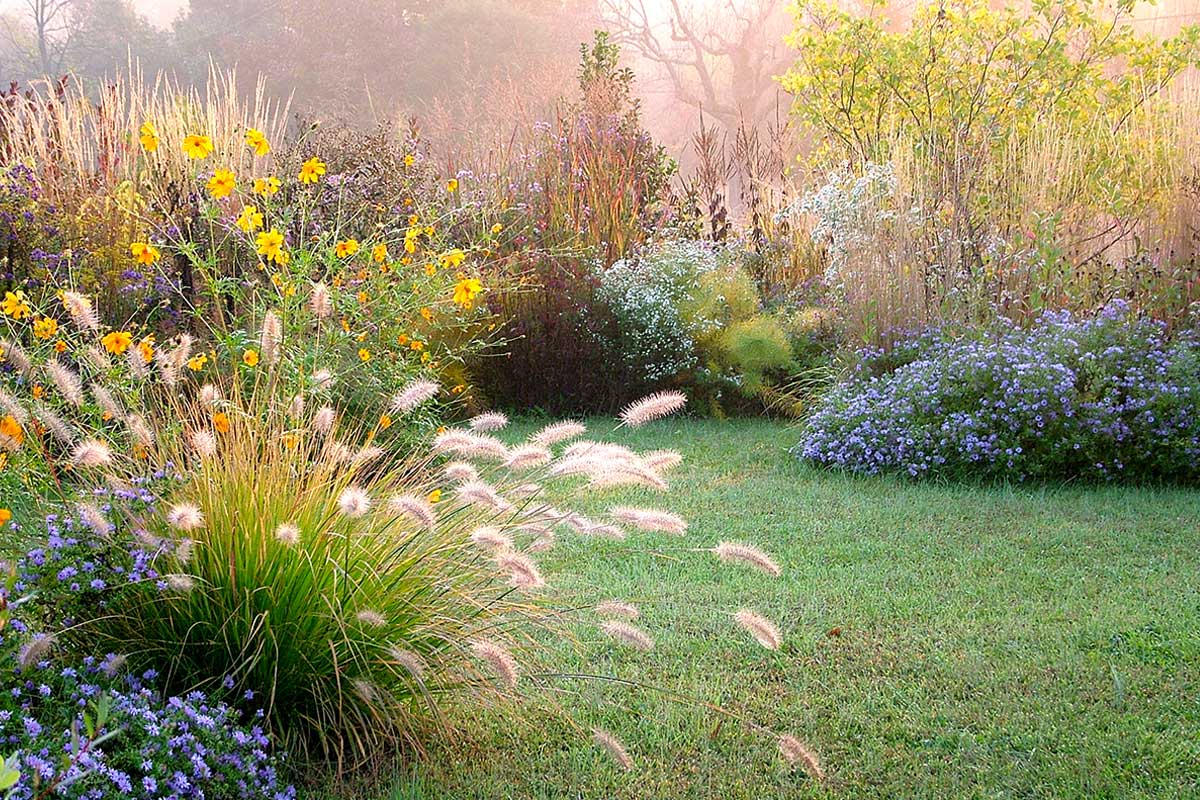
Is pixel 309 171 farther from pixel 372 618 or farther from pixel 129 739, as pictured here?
pixel 129 739

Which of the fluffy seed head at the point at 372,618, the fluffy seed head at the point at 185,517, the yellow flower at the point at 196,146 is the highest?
the yellow flower at the point at 196,146

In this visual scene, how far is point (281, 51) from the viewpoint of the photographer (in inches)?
1038

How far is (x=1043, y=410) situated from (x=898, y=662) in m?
2.59

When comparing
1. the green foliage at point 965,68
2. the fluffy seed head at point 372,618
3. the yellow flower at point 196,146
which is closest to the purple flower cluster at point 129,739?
the fluffy seed head at point 372,618

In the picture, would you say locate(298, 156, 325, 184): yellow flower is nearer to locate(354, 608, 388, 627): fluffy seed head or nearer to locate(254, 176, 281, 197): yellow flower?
locate(254, 176, 281, 197): yellow flower

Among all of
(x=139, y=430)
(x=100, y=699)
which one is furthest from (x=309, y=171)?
(x=100, y=699)

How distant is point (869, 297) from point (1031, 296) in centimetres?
93

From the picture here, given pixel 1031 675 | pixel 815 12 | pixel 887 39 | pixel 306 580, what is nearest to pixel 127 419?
pixel 306 580

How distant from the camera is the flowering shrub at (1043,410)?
4840mm

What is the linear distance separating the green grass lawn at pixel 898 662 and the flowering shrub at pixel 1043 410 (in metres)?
0.34

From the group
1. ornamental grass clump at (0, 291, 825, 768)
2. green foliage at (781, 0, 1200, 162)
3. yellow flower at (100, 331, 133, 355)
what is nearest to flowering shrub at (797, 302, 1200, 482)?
green foliage at (781, 0, 1200, 162)

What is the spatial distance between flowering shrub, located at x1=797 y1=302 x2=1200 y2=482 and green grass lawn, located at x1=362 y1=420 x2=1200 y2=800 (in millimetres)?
336

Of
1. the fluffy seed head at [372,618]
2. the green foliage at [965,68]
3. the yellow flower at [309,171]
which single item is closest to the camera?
the fluffy seed head at [372,618]

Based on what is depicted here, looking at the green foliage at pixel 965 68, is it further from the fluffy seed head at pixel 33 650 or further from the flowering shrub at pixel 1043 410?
the fluffy seed head at pixel 33 650
